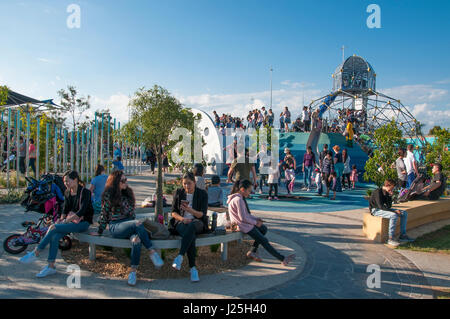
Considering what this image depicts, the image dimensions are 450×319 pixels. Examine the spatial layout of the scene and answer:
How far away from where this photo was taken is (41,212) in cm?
591

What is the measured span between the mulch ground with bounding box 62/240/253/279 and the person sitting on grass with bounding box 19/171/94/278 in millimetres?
504

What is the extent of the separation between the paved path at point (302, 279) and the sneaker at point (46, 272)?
0.10 metres

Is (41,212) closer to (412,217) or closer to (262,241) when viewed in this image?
(262,241)

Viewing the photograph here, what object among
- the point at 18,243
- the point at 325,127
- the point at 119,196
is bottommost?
the point at 18,243

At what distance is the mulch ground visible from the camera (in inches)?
191

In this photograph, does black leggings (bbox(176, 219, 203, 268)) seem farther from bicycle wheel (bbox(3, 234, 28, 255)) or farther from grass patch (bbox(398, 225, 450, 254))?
grass patch (bbox(398, 225, 450, 254))

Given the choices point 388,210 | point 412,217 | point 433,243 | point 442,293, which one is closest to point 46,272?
point 442,293

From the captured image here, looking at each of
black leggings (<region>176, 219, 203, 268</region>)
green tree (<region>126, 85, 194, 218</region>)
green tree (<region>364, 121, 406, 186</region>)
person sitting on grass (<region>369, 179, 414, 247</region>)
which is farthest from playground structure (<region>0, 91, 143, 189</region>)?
green tree (<region>364, 121, 406, 186</region>)

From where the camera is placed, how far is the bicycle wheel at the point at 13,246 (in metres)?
5.42

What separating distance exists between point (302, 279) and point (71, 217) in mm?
3550

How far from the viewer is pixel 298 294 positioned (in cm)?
434

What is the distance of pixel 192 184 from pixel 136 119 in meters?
2.33
